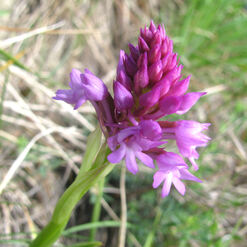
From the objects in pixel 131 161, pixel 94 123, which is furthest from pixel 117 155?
pixel 94 123

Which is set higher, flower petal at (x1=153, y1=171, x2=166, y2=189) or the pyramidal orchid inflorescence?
the pyramidal orchid inflorescence

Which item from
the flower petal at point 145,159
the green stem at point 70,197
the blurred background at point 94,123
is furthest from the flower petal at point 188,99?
the blurred background at point 94,123

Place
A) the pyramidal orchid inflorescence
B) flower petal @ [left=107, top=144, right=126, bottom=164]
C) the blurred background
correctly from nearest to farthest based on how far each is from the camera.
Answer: flower petal @ [left=107, top=144, right=126, bottom=164]
the pyramidal orchid inflorescence
the blurred background

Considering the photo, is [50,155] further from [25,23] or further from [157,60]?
[157,60]

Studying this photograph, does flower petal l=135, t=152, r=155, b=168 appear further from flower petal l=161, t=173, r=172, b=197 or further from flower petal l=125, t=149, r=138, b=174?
flower petal l=161, t=173, r=172, b=197

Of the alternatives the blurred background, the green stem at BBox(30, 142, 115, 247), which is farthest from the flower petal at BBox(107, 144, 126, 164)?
the blurred background

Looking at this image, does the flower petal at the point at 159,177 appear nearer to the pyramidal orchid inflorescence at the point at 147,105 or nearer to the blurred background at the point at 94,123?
the pyramidal orchid inflorescence at the point at 147,105

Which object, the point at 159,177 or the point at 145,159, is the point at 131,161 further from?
the point at 159,177
